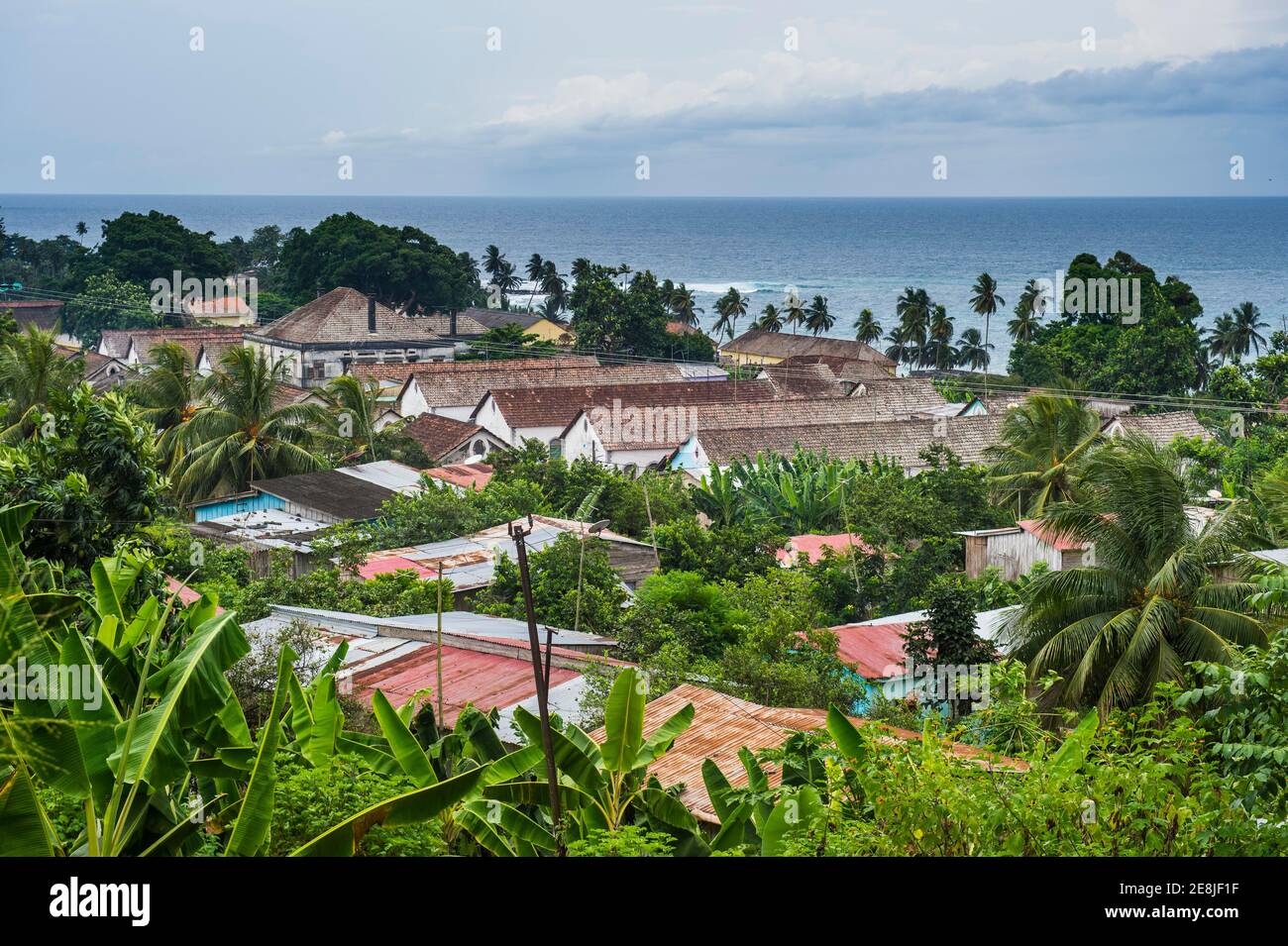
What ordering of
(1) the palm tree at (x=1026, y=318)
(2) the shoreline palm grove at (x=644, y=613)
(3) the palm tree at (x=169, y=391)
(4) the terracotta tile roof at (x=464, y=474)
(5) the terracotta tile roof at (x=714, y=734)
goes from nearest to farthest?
(2) the shoreline palm grove at (x=644, y=613)
(5) the terracotta tile roof at (x=714, y=734)
(3) the palm tree at (x=169, y=391)
(4) the terracotta tile roof at (x=464, y=474)
(1) the palm tree at (x=1026, y=318)

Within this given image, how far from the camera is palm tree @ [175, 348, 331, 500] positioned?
26.7 meters

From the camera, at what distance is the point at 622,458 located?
35.7 m

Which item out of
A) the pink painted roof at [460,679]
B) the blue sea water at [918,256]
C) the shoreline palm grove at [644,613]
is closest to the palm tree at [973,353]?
the shoreline palm grove at [644,613]

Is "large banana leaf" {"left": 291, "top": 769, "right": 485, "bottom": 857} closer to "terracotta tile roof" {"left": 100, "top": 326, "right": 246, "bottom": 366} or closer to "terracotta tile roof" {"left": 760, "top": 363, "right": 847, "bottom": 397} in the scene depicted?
"terracotta tile roof" {"left": 760, "top": 363, "right": 847, "bottom": 397}

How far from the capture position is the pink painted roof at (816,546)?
23.0 m

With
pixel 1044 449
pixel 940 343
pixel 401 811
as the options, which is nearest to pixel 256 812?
pixel 401 811

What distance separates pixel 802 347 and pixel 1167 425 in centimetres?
2773

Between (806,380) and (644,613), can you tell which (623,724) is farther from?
(806,380)

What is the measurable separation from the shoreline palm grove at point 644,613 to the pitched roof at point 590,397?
18 cm

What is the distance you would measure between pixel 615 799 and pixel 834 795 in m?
1.33

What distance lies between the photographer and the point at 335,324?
52250 mm

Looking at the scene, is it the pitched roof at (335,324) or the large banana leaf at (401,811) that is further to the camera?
the pitched roof at (335,324)

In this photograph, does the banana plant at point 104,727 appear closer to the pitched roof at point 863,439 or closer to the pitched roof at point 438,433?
the pitched roof at point 863,439
